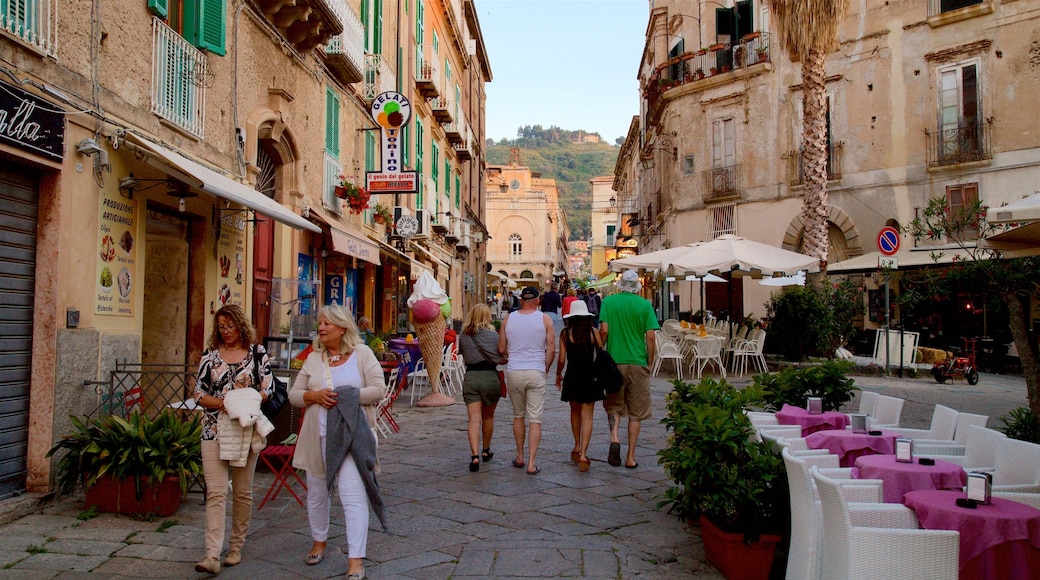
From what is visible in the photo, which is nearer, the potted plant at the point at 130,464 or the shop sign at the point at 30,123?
the shop sign at the point at 30,123

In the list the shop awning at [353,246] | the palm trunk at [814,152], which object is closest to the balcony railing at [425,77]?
the shop awning at [353,246]

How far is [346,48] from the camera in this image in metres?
13.6

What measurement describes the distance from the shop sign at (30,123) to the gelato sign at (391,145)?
8.76 metres

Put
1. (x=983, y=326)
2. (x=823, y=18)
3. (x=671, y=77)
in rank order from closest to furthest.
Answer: (x=823, y=18) → (x=983, y=326) → (x=671, y=77)

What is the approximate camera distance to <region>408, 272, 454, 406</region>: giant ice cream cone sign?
11484 millimetres

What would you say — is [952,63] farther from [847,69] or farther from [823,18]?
[823,18]

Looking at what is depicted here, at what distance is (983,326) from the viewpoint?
1864cm

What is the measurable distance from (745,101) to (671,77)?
364cm

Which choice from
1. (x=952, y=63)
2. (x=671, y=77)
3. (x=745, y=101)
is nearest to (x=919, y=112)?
(x=952, y=63)

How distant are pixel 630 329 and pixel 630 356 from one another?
259 mm

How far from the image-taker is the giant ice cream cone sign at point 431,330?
37.7ft

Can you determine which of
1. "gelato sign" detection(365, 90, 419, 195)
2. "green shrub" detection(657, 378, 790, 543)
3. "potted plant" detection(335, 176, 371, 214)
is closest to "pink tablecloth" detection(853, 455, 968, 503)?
"green shrub" detection(657, 378, 790, 543)

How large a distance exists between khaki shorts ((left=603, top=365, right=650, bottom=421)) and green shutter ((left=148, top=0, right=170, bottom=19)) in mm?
5746

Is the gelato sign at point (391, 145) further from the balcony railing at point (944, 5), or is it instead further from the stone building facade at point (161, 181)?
the balcony railing at point (944, 5)
